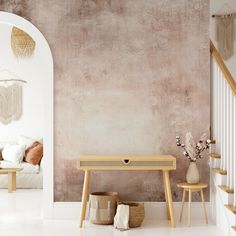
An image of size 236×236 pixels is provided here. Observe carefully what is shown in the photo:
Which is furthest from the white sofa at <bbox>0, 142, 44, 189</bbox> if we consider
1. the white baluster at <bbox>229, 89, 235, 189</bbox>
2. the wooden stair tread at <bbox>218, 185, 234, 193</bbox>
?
the white baluster at <bbox>229, 89, 235, 189</bbox>

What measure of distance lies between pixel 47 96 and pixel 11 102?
3.57 m

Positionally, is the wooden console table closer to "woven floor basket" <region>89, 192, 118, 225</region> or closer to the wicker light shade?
"woven floor basket" <region>89, 192, 118, 225</region>

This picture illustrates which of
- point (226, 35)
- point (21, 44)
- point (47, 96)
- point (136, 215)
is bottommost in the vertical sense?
point (136, 215)

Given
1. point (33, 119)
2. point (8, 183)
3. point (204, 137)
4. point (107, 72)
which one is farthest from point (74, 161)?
point (33, 119)

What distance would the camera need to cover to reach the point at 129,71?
6.41m

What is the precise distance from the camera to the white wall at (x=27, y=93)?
32.0ft

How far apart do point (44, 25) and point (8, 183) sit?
313 cm

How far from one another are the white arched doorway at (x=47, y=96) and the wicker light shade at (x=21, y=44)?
10.6 ft

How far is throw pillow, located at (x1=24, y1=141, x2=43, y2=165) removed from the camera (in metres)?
9.07

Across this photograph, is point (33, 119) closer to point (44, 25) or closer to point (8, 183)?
point (8, 183)

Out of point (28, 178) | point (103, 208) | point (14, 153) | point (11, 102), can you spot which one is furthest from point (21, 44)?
point (103, 208)

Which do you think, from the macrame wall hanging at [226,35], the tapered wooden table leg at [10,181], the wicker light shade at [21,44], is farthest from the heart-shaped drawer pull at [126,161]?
the wicker light shade at [21,44]

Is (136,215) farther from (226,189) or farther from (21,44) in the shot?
(21,44)

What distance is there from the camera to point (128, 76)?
6.41m
